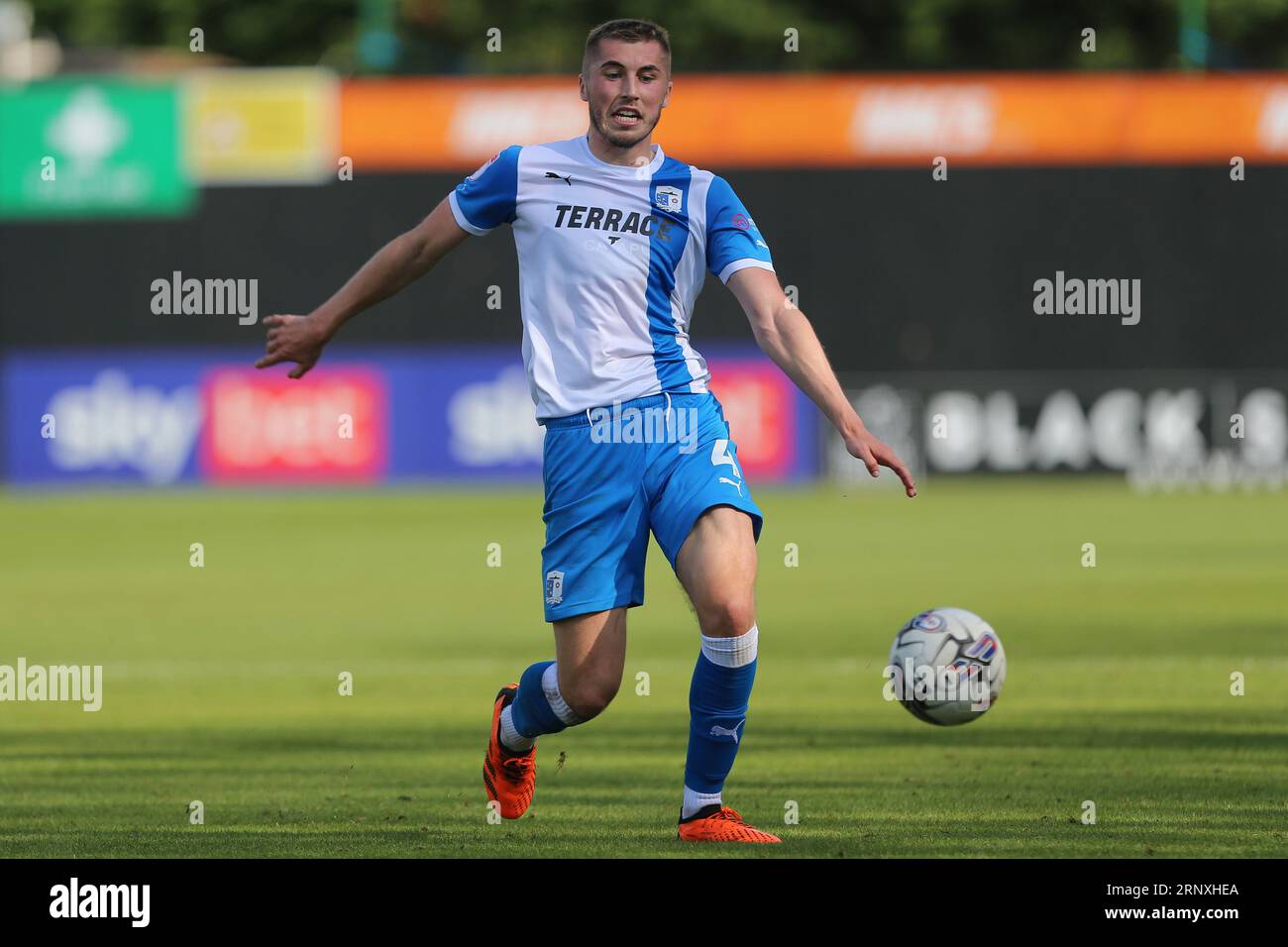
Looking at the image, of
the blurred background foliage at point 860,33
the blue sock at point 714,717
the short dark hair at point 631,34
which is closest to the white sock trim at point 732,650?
the blue sock at point 714,717

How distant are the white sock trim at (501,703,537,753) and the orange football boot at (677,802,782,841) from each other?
658 mm

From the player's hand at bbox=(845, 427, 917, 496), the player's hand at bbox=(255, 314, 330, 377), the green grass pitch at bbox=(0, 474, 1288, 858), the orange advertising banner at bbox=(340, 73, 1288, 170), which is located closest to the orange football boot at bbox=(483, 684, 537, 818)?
the green grass pitch at bbox=(0, 474, 1288, 858)

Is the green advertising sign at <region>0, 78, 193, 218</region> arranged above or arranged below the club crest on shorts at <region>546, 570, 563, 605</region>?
above

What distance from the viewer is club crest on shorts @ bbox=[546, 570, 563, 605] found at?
23.5 ft

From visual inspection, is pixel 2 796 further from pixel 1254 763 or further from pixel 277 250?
pixel 277 250

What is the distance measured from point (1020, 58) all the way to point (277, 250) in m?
19.0

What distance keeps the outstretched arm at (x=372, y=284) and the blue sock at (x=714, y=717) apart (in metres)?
1.45

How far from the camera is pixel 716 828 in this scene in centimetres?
709

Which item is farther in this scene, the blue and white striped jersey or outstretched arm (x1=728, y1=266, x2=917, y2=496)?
the blue and white striped jersey

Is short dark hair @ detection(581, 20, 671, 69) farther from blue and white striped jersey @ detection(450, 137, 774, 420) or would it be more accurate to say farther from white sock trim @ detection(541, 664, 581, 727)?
white sock trim @ detection(541, 664, 581, 727)

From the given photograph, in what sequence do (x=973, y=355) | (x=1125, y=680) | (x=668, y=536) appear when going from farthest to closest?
(x=973, y=355) → (x=1125, y=680) → (x=668, y=536)

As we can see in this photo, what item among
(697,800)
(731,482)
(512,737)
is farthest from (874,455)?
(512,737)

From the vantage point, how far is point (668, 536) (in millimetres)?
7023
